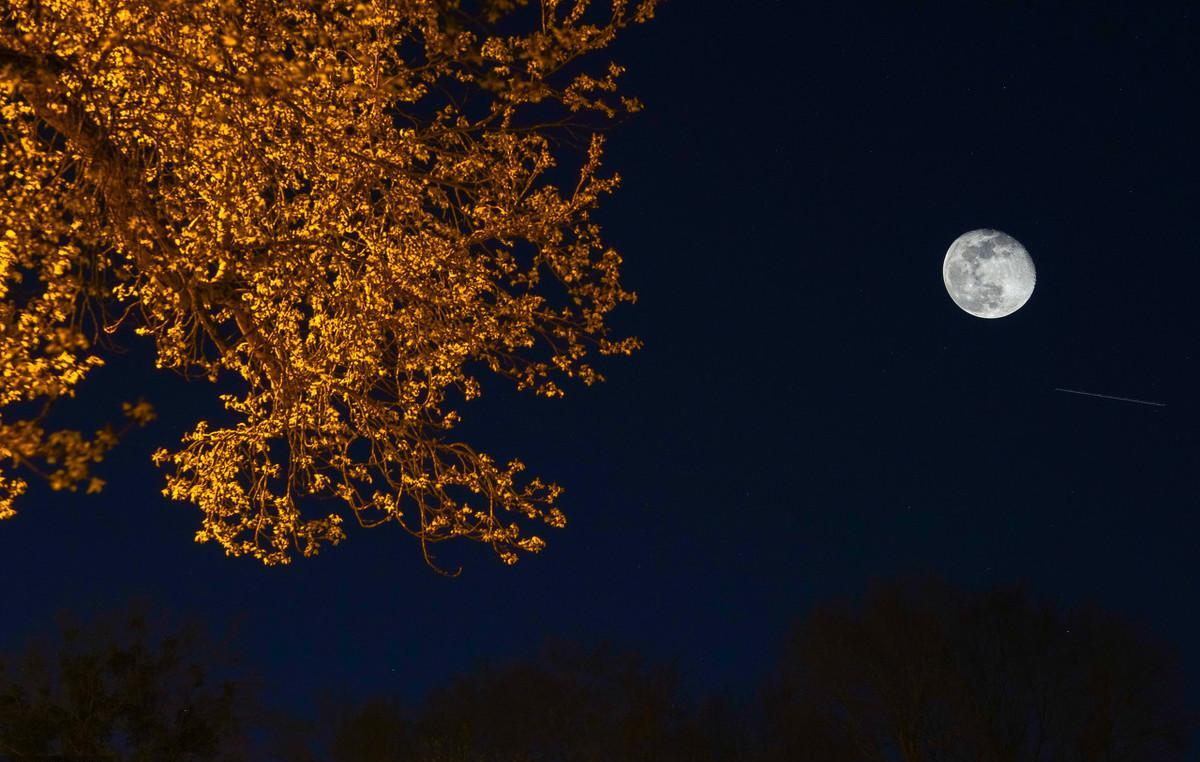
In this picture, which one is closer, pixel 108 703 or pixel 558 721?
pixel 108 703

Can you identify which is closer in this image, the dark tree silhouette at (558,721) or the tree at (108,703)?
the tree at (108,703)

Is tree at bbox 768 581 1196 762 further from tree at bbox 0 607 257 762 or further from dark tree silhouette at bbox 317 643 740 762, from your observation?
tree at bbox 0 607 257 762

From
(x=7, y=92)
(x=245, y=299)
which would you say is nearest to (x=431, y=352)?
(x=245, y=299)

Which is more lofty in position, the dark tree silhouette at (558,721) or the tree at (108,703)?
the tree at (108,703)

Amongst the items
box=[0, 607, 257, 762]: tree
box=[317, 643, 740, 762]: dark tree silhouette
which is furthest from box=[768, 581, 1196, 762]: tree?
box=[0, 607, 257, 762]: tree

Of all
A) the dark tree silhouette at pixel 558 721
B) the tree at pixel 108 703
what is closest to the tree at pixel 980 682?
the dark tree silhouette at pixel 558 721

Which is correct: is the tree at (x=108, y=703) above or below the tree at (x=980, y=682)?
above

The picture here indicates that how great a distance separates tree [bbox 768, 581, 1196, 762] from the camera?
1330 inches

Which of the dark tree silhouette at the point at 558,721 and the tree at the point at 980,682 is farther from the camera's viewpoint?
the dark tree silhouette at the point at 558,721

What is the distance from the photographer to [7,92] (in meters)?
8.49

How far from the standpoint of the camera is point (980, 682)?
116 feet

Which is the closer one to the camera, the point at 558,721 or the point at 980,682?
the point at 980,682

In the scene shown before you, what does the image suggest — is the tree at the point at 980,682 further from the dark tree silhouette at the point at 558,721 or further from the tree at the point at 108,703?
the tree at the point at 108,703

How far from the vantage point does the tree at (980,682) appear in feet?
111
